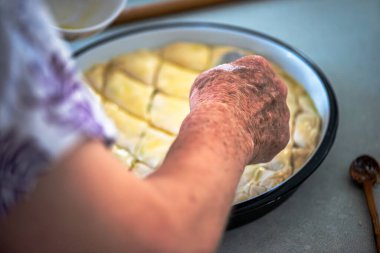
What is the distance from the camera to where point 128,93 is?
1.15m

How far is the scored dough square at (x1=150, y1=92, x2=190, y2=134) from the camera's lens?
1.04 m

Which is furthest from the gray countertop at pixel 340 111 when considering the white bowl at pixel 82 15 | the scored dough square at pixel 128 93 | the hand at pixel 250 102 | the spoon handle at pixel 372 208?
the white bowl at pixel 82 15

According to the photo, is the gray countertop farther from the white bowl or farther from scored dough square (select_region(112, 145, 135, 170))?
the white bowl

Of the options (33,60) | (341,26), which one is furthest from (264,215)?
(341,26)

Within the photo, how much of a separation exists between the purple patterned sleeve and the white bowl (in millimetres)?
470

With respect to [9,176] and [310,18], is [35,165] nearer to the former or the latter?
[9,176]

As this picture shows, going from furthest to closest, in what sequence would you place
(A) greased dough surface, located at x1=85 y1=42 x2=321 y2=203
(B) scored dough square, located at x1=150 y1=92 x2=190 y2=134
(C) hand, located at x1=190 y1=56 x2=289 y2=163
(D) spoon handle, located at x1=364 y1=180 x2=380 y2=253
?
(B) scored dough square, located at x1=150 y1=92 x2=190 y2=134
(A) greased dough surface, located at x1=85 y1=42 x2=321 y2=203
(D) spoon handle, located at x1=364 y1=180 x2=380 y2=253
(C) hand, located at x1=190 y1=56 x2=289 y2=163

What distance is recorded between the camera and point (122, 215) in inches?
16.6

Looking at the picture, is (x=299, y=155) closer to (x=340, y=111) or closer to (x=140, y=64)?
(x=340, y=111)

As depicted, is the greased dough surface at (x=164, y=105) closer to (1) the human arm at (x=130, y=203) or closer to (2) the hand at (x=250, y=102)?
(2) the hand at (x=250, y=102)

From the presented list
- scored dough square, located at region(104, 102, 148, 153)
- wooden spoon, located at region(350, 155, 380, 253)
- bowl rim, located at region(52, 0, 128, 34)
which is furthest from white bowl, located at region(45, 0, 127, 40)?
wooden spoon, located at region(350, 155, 380, 253)

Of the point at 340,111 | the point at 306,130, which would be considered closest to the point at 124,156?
the point at 306,130

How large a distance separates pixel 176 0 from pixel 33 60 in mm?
1098

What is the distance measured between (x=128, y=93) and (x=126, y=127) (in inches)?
4.8
